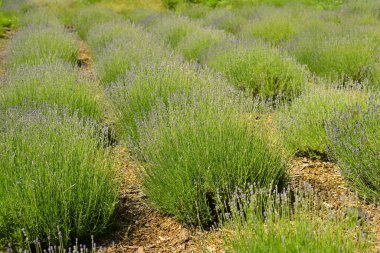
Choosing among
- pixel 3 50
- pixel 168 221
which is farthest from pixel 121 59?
pixel 3 50

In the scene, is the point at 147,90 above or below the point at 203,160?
above

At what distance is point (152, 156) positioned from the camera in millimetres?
3295

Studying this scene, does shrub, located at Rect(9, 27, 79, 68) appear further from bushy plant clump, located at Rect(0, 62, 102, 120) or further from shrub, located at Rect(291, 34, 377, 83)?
shrub, located at Rect(291, 34, 377, 83)

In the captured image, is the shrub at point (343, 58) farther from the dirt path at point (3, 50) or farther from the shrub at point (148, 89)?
the dirt path at point (3, 50)

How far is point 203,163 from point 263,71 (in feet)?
9.76

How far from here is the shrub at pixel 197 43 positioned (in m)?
7.63

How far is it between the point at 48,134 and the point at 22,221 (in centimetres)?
70

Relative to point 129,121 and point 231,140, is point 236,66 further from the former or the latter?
point 231,140

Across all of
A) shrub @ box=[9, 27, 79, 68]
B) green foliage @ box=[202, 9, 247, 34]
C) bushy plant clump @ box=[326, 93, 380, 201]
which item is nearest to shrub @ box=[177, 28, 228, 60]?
shrub @ box=[9, 27, 79, 68]

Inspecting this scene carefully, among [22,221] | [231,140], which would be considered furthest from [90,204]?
[231,140]

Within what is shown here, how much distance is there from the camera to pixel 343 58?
6.09 m

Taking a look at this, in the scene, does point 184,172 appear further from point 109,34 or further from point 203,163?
point 109,34

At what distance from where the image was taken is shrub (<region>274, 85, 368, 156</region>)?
4059 mm

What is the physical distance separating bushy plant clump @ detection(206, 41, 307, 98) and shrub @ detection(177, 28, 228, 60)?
1492 mm
